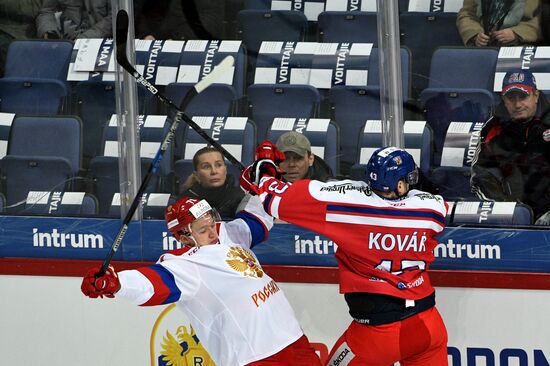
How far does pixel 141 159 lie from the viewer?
6.02m

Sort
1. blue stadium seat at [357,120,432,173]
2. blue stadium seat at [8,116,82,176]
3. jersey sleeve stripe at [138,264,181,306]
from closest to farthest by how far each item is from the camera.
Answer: jersey sleeve stripe at [138,264,181,306] → blue stadium seat at [357,120,432,173] → blue stadium seat at [8,116,82,176]

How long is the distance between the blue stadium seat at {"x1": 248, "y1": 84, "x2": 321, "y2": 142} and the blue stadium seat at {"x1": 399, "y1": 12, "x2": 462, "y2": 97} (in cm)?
47

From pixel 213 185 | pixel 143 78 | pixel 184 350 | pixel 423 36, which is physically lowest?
pixel 184 350

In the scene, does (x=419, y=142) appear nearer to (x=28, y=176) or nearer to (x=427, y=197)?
(x=427, y=197)

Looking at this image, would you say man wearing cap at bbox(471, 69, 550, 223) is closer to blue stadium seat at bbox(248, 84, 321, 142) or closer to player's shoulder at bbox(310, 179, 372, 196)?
player's shoulder at bbox(310, 179, 372, 196)

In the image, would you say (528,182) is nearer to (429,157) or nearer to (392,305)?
(429,157)

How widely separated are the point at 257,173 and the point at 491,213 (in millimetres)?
1130

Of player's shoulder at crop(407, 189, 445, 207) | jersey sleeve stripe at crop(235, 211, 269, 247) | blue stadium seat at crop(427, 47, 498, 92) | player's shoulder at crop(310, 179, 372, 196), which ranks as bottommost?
jersey sleeve stripe at crop(235, 211, 269, 247)

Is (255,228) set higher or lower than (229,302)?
higher

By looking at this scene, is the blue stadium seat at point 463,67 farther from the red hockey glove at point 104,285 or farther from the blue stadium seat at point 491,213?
the red hockey glove at point 104,285

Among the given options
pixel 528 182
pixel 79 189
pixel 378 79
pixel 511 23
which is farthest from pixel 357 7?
pixel 79 189

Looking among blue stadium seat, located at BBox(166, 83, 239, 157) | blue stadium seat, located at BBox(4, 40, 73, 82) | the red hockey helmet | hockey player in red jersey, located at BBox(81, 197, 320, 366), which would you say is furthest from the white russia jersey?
blue stadium seat, located at BBox(4, 40, 73, 82)

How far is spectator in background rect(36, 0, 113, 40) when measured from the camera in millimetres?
5988

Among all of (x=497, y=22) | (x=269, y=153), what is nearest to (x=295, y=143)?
(x=269, y=153)
